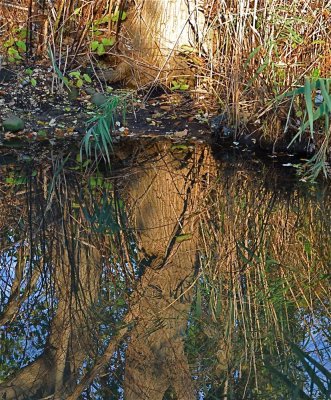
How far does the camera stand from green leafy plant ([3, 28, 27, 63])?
7.66 m

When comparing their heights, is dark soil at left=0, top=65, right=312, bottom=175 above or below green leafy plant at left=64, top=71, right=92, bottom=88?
below

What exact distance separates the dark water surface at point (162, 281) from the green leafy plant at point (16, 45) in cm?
Answer: 193

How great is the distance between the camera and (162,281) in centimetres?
412

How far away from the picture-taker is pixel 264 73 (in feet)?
19.7

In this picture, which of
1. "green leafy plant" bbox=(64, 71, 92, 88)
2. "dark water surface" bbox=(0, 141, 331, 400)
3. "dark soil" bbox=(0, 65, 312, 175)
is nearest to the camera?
"dark water surface" bbox=(0, 141, 331, 400)

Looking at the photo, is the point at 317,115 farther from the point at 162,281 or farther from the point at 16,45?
the point at 16,45

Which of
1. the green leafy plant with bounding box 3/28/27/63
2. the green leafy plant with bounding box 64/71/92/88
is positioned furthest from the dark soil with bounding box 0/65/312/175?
the green leafy plant with bounding box 3/28/27/63

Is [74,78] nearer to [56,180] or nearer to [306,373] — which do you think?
[56,180]

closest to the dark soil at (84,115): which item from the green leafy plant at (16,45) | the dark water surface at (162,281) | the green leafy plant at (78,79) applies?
the green leafy plant at (78,79)

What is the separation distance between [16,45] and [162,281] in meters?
4.42

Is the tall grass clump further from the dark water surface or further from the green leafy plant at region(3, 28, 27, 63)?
the green leafy plant at region(3, 28, 27, 63)

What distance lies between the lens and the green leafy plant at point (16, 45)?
25.1 ft

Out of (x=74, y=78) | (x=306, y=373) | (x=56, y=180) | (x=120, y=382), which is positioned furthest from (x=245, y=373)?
(x=74, y=78)

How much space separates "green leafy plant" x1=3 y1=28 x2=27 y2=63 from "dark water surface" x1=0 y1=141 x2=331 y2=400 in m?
1.93
